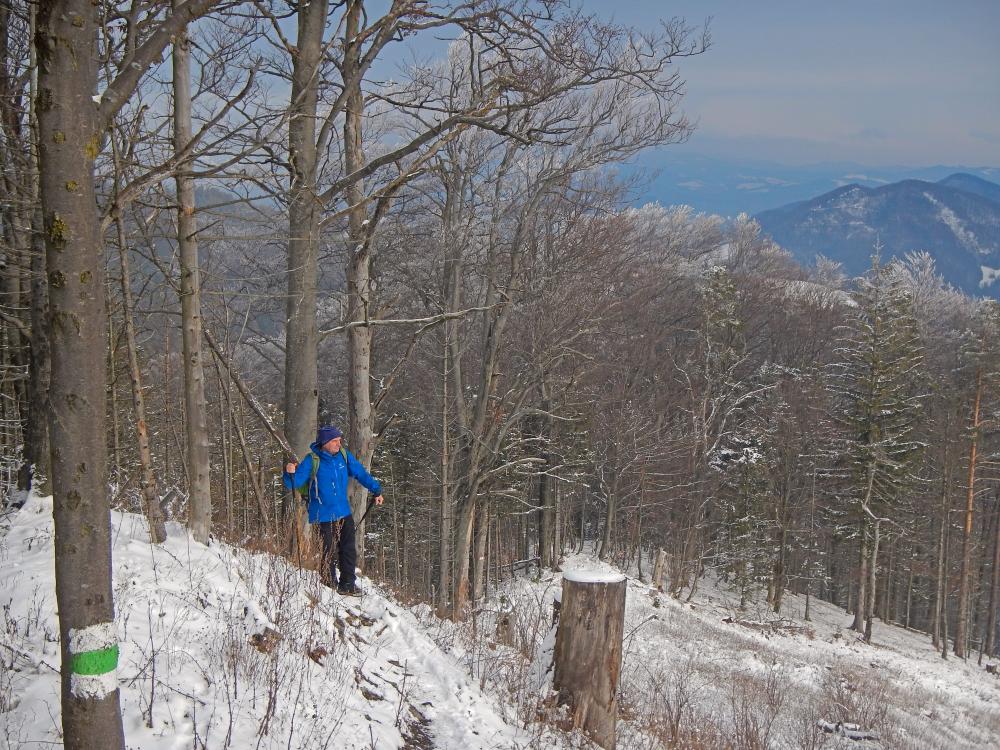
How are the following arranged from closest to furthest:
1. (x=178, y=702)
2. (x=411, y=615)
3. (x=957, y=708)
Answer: (x=178, y=702) → (x=411, y=615) → (x=957, y=708)

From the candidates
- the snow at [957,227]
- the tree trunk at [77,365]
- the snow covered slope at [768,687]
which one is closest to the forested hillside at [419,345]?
the tree trunk at [77,365]

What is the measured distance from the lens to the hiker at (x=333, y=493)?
6.15 meters

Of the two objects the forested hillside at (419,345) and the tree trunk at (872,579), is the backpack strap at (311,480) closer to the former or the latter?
the forested hillside at (419,345)

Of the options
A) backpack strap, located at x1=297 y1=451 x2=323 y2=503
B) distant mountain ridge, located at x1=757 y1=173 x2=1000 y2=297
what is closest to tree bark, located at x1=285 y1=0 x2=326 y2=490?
backpack strap, located at x1=297 y1=451 x2=323 y2=503

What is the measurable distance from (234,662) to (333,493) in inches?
99.2

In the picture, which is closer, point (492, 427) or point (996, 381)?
point (492, 427)

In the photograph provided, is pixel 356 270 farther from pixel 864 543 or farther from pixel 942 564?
pixel 942 564

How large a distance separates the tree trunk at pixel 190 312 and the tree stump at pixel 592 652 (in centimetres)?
294

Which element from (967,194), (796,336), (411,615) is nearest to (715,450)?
(796,336)

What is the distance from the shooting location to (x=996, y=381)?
24641 millimetres

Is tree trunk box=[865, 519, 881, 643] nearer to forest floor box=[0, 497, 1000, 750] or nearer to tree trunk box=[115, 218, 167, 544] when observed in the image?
forest floor box=[0, 497, 1000, 750]

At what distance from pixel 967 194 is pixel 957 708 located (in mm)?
176862

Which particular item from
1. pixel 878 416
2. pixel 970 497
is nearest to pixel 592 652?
pixel 878 416

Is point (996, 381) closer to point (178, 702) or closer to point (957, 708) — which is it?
point (957, 708)
